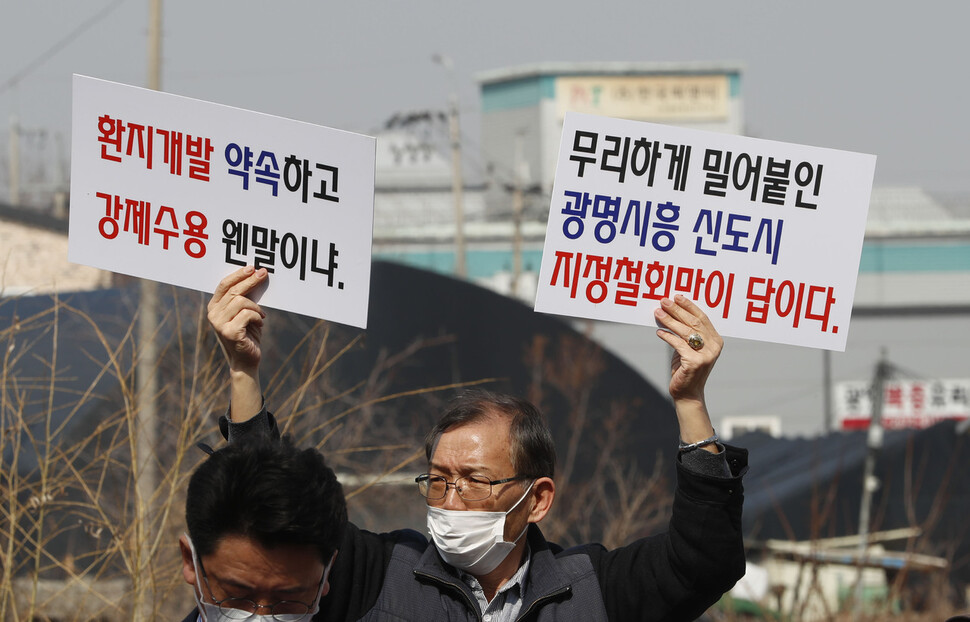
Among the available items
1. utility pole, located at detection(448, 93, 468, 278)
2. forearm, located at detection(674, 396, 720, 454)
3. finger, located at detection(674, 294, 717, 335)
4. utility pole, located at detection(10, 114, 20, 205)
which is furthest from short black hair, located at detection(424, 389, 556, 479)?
utility pole, located at detection(10, 114, 20, 205)

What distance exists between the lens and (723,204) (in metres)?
2.92

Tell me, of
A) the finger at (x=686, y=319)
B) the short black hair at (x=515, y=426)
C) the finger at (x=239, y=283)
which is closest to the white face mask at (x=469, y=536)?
the short black hair at (x=515, y=426)

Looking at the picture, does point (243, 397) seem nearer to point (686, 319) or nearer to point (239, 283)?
point (239, 283)

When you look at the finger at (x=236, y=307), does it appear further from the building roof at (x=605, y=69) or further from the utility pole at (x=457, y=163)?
the building roof at (x=605, y=69)

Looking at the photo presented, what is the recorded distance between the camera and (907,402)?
43.2m

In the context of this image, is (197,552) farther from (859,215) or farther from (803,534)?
(803,534)

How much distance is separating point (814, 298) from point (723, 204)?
0.30 meters

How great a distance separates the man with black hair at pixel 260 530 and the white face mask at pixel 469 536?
0.45m

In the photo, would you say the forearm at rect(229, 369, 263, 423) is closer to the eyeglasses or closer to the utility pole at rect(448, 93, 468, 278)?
the eyeglasses

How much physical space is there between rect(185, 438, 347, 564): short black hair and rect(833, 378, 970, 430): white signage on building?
42554 mm

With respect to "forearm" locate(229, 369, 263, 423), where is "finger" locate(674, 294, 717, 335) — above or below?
above

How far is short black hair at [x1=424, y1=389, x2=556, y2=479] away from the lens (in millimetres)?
2590

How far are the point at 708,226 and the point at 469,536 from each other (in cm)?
94

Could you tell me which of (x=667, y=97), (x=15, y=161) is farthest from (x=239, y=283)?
(x=667, y=97)
